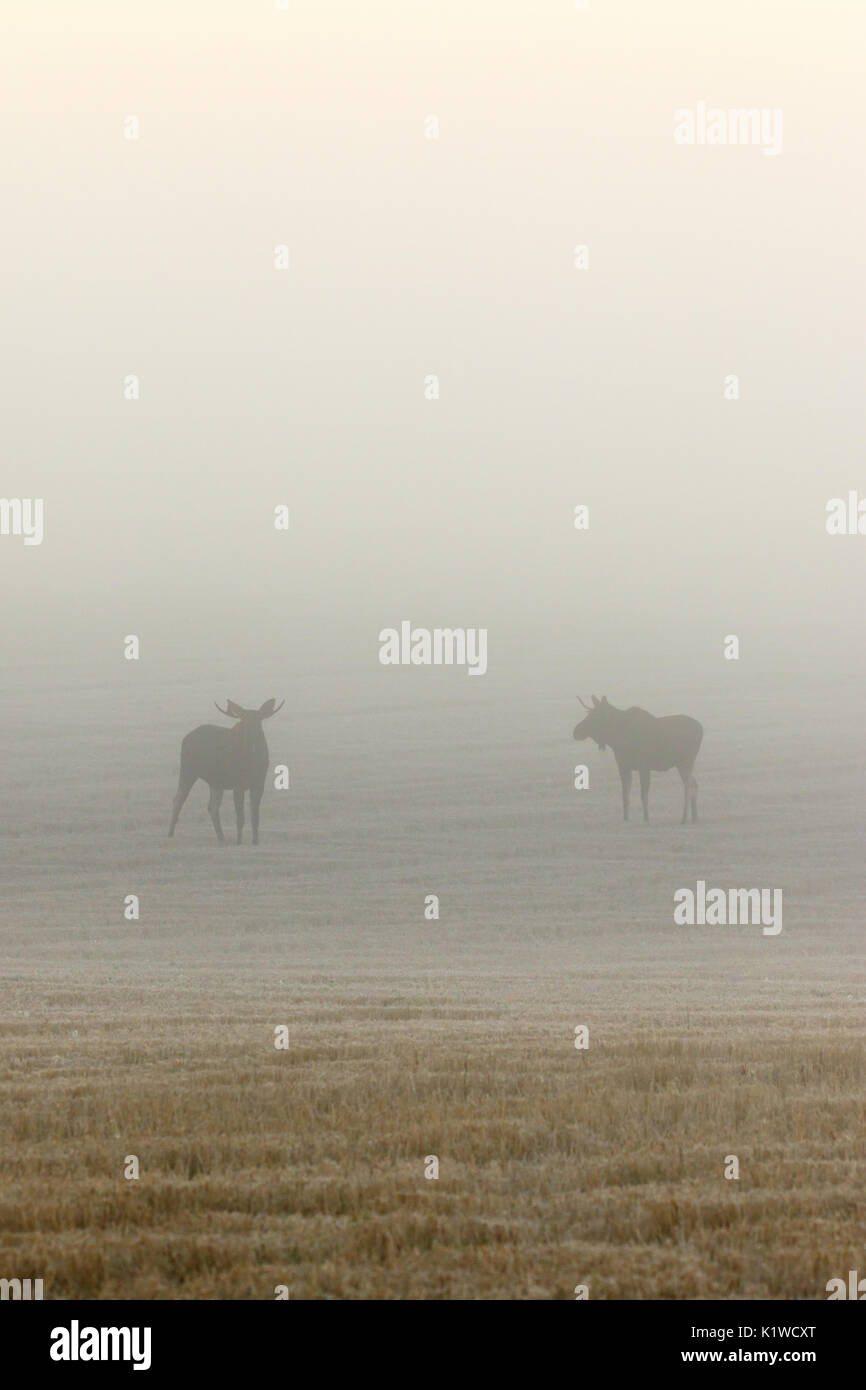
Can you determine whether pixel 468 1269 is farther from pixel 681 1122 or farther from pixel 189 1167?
pixel 681 1122

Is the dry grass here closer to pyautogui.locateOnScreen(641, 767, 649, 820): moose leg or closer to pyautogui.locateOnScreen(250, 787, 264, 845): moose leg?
pyautogui.locateOnScreen(250, 787, 264, 845): moose leg

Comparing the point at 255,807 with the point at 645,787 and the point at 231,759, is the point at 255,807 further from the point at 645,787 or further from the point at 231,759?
the point at 645,787

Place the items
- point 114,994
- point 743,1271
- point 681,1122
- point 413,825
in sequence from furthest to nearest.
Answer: point 413,825, point 114,994, point 681,1122, point 743,1271

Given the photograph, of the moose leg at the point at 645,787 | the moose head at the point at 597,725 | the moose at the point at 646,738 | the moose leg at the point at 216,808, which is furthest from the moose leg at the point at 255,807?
the moose leg at the point at 645,787

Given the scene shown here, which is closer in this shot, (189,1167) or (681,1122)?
(189,1167)

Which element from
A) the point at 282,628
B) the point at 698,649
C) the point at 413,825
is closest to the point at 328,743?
the point at 413,825

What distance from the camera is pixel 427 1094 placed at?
1232 centimetres

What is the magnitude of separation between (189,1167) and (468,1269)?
8.29 feet

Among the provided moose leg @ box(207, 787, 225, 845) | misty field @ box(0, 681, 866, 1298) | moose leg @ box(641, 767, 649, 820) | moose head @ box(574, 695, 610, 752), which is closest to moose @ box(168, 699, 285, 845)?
moose leg @ box(207, 787, 225, 845)

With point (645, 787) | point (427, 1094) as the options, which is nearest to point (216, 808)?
point (645, 787)

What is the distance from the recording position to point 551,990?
22.5m

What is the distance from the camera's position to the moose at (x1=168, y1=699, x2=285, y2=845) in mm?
54344

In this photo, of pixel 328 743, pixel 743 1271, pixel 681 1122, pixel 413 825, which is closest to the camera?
pixel 743 1271

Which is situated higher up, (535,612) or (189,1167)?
(535,612)
